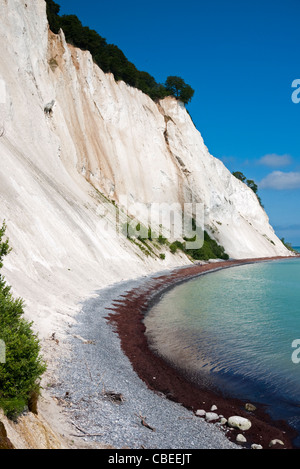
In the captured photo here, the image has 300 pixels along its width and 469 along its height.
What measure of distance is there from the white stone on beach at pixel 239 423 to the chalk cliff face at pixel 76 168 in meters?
6.78

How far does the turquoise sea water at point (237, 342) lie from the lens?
9664 mm

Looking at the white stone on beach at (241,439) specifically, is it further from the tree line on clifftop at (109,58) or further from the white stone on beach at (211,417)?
the tree line on clifftop at (109,58)

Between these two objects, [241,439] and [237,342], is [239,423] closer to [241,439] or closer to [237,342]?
[241,439]

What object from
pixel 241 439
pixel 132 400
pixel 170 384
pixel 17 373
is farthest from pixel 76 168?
pixel 241 439

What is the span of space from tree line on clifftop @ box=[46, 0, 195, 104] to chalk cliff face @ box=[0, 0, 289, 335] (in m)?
2.05

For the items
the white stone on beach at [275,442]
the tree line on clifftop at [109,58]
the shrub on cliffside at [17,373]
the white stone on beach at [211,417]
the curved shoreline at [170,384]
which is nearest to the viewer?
the shrub on cliffside at [17,373]

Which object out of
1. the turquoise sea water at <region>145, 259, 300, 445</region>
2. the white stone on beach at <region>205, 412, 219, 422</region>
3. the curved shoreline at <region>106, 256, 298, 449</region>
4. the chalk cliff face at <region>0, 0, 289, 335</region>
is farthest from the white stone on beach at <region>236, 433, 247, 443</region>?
the chalk cliff face at <region>0, 0, 289, 335</region>

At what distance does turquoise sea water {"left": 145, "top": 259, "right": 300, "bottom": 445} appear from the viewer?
9664 millimetres

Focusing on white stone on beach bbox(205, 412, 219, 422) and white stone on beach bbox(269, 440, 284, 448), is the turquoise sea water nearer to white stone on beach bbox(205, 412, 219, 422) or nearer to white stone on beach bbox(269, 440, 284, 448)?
white stone on beach bbox(269, 440, 284, 448)

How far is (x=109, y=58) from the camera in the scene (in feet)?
159

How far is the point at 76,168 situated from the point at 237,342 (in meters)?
28.8

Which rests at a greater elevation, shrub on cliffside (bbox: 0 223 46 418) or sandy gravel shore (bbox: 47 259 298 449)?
shrub on cliffside (bbox: 0 223 46 418)

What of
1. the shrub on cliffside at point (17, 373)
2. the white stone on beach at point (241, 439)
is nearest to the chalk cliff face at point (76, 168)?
the shrub on cliffside at point (17, 373)
